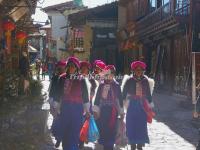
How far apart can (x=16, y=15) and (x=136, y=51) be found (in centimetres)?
2212

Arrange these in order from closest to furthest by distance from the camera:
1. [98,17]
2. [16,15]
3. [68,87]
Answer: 1. [68,87]
2. [16,15]
3. [98,17]

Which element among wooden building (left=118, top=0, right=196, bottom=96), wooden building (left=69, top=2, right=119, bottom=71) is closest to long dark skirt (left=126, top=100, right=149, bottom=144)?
wooden building (left=118, top=0, right=196, bottom=96)

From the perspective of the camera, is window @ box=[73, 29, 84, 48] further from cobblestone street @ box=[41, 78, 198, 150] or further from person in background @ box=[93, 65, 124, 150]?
person in background @ box=[93, 65, 124, 150]

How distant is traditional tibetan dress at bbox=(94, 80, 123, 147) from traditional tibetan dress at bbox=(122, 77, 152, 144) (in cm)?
46

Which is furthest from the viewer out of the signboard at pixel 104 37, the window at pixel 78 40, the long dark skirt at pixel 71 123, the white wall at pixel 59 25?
the white wall at pixel 59 25

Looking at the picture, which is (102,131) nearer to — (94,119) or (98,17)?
(94,119)

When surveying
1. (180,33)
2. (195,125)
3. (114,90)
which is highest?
(180,33)

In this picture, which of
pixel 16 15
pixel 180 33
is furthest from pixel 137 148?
pixel 180 33

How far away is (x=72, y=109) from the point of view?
9164mm

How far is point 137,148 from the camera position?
10.4m

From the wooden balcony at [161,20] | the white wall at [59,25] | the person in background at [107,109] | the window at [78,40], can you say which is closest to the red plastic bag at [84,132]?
the person in background at [107,109]

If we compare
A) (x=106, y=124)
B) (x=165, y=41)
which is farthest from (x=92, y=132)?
(x=165, y=41)

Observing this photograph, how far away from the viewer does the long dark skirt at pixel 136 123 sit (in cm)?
1023

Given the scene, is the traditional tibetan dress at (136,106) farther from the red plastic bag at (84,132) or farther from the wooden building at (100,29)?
the wooden building at (100,29)
